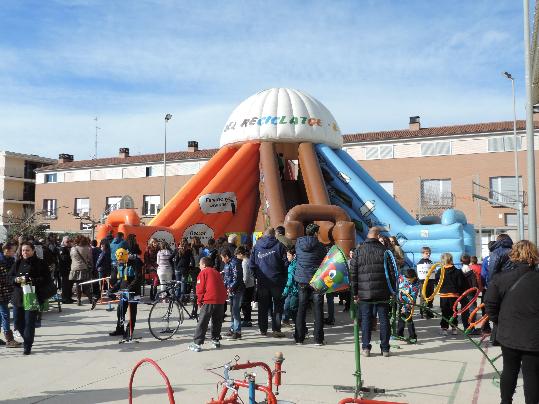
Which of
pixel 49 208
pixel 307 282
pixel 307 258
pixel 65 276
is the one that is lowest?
pixel 65 276

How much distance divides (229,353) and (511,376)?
3.83 m

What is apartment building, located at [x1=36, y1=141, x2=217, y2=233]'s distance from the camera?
44.7m

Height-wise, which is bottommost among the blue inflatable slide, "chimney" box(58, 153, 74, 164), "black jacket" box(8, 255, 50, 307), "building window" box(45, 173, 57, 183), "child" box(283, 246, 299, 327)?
"child" box(283, 246, 299, 327)

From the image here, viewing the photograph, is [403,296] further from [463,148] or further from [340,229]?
[463,148]

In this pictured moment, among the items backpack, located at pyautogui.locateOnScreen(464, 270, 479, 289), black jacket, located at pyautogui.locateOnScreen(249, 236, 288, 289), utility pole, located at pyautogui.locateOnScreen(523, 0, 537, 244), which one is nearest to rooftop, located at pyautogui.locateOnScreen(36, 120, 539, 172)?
utility pole, located at pyautogui.locateOnScreen(523, 0, 537, 244)

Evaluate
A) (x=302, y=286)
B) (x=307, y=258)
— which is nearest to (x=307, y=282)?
(x=302, y=286)

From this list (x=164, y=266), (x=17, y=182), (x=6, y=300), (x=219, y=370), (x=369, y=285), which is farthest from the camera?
(x=17, y=182)

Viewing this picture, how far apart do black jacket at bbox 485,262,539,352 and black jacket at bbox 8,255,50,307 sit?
592cm

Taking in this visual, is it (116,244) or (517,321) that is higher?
(116,244)

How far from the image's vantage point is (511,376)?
4387 mm

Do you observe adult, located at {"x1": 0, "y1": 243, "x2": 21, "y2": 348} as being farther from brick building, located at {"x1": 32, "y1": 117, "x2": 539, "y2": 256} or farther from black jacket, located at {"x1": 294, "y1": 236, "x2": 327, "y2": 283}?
brick building, located at {"x1": 32, "y1": 117, "x2": 539, "y2": 256}

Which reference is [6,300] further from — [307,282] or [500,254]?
[500,254]

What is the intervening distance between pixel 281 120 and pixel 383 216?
4191mm

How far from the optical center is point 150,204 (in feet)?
148
